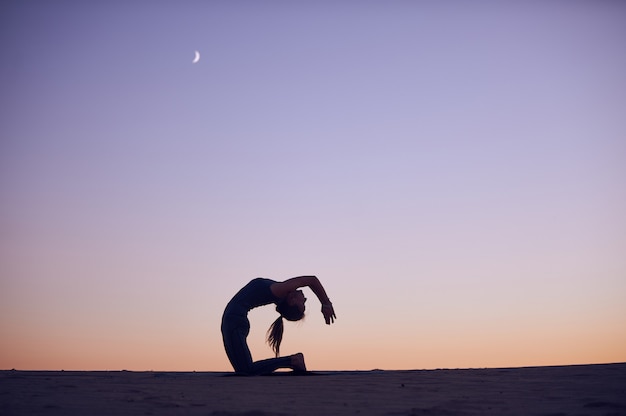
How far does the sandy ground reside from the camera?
18.2 feet

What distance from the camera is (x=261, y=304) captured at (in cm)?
857

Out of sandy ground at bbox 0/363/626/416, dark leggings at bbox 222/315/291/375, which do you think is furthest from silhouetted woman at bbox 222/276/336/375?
sandy ground at bbox 0/363/626/416

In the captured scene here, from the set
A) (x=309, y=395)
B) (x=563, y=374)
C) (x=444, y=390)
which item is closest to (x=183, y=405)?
(x=309, y=395)

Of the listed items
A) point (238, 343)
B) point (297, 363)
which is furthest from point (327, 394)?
point (238, 343)

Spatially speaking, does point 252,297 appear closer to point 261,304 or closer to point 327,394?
point 261,304

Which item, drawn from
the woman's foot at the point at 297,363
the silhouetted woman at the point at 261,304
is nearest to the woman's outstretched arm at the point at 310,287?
the silhouetted woman at the point at 261,304

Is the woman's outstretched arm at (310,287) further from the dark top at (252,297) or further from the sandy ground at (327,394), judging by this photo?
the sandy ground at (327,394)

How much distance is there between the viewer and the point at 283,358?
8.31 m

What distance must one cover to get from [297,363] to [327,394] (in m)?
1.96

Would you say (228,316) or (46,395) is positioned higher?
(228,316)

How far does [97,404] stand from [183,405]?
2.40ft

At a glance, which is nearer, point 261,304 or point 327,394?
point 327,394

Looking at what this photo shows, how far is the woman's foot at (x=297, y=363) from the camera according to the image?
8320 mm

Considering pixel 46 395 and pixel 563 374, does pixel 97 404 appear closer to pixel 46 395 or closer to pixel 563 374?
pixel 46 395
